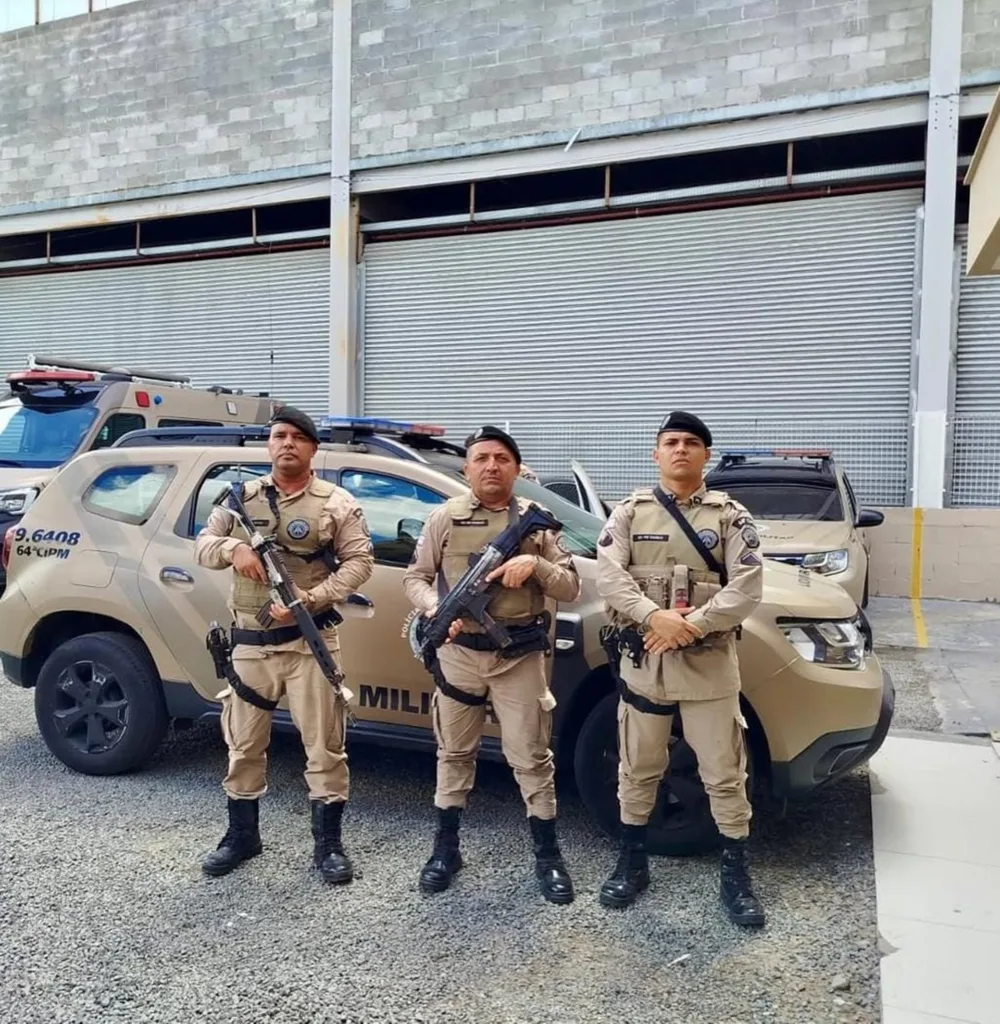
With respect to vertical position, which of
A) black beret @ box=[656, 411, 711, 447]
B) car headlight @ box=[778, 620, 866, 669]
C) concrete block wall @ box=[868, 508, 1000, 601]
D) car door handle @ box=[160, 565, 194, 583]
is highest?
black beret @ box=[656, 411, 711, 447]

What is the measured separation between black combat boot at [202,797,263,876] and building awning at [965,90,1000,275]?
4.13 m

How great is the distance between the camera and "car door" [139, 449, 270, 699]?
152 inches

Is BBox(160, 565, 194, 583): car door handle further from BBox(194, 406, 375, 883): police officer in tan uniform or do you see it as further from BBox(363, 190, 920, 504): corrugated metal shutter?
BBox(363, 190, 920, 504): corrugated metal shutter

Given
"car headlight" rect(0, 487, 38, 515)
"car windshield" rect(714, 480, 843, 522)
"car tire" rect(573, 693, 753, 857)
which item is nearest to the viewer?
"car tire" rect(573, 693, 753, 857)

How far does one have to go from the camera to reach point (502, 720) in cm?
310

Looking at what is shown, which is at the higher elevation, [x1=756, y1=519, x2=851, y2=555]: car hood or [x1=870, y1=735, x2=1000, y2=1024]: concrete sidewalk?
[x1=756, y1=519, x2=851, y2=555]: car hood

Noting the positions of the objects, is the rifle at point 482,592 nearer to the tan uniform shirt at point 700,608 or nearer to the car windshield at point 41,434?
the tan uniform shirt at point 700,608

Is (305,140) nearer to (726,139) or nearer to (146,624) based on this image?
(726,139)

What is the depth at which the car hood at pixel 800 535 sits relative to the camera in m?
6.74

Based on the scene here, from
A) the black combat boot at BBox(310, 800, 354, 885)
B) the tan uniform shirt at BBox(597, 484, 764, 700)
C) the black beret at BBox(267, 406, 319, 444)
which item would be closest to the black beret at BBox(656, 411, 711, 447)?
the tan uniform shirt at BBox(597, 484, 764, 700)

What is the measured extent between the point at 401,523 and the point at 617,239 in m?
8.54

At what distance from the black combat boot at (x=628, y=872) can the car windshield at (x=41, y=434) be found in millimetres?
6334

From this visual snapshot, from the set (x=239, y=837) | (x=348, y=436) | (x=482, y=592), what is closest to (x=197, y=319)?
(x=348, y=436)

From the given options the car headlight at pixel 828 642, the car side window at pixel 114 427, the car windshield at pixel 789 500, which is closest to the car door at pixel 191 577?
the car headlight at pixel 828 642
